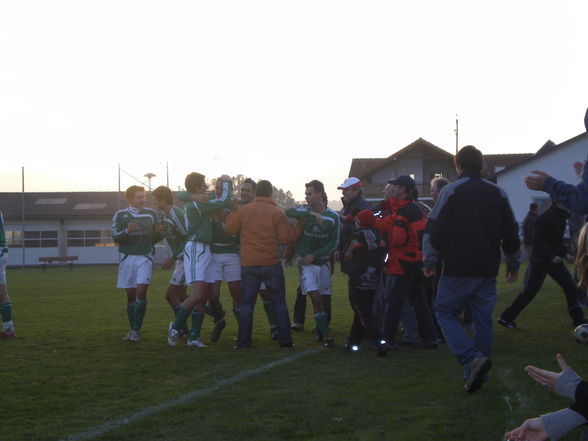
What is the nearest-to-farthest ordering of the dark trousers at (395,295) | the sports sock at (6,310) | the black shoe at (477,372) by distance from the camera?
the black shoe at (477,372)
the dark trousers at (395,295)
the sports sock at (6,310)

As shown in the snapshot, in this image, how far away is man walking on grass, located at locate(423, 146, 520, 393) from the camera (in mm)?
6332

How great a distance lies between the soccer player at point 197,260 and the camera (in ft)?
30.4

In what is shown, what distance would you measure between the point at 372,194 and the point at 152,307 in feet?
130

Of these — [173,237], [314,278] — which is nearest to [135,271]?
[173,237]

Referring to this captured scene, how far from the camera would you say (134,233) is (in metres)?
9.91

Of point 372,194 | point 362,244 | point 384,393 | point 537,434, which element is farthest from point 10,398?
point 372,194

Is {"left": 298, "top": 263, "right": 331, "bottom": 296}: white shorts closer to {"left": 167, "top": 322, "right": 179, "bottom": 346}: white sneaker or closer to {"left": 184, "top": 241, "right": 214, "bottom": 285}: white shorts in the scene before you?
{"left": 184, "top": 241, "right": 214, "bottom": 285}: white shorts

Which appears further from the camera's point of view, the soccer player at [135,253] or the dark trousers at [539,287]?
the dark trousers at [539,287]

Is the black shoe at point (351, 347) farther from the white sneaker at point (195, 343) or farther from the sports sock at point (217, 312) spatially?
the sports sock at point (217, 312)

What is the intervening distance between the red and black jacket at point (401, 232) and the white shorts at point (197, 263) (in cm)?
225

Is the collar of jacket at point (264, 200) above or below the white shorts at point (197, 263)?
above

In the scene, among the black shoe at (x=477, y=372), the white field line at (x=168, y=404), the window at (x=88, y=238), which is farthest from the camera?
the window at (x=88, y=238)

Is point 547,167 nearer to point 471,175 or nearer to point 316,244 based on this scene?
point 316,244

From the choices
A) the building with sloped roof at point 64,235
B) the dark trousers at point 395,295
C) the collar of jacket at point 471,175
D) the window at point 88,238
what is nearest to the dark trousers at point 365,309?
the dark trousers at point 395,295
